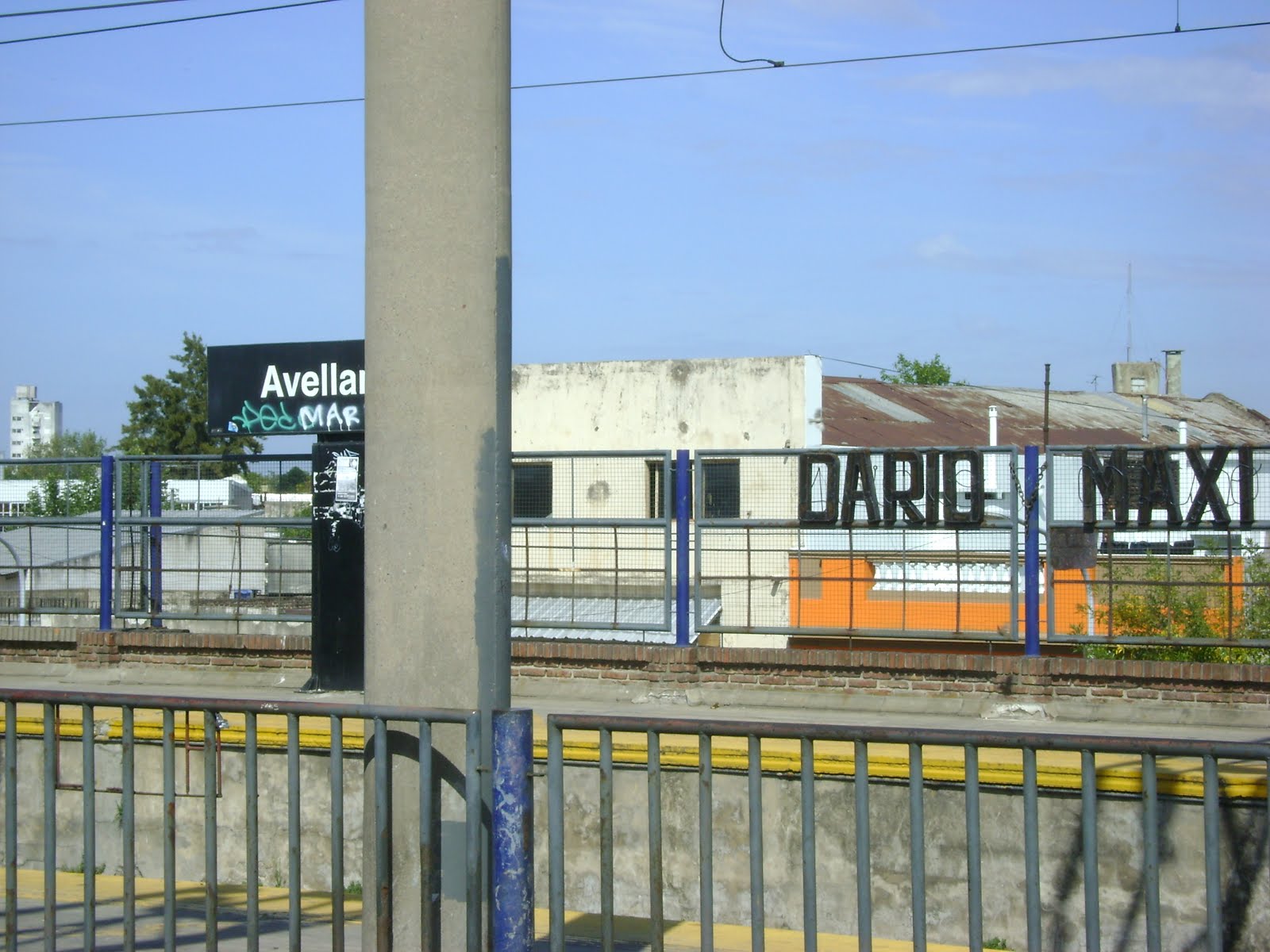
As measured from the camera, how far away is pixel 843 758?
7.43m

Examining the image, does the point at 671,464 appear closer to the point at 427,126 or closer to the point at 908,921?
the point at 908,921

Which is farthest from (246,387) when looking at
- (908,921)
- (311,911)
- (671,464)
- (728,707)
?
(908,921)

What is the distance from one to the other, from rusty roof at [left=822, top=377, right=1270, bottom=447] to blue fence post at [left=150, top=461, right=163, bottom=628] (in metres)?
20.8

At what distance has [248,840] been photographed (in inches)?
176

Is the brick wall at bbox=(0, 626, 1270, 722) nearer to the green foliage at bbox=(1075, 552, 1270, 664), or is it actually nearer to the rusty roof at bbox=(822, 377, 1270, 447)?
the green foliage at bbox=(1075, 552, 1270, 664)

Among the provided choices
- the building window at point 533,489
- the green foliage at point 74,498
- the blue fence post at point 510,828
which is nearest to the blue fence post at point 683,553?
the building window at point 533,489

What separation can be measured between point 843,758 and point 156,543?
924 cm

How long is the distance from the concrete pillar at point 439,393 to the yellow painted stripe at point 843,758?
2342 mm

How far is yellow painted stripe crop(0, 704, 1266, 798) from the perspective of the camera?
6.76 meters

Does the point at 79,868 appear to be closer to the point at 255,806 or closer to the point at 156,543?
the point at 255,806

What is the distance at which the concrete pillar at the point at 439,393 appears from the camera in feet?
13.4

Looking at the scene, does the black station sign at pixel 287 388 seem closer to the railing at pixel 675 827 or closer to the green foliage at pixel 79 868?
the railing at pixel 675 827

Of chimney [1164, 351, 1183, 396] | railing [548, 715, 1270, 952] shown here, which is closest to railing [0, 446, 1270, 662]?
railing [548, 715, 1270, 952]

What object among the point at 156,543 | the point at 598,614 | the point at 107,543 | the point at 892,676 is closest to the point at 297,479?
the point at 156,543
